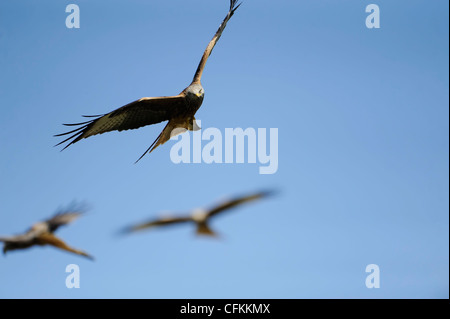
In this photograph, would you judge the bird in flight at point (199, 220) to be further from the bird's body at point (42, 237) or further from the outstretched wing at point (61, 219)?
the outstretched wing at point (61, 219)

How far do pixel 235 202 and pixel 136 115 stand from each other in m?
5.16

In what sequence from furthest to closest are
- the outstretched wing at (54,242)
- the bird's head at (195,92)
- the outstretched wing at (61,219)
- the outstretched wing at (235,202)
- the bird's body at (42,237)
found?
1. the bird's head at (195,92)
2. the outstretched wing at (61,219)
3. the bird's body at (42,237)
4. the outstretched wing at (54,242)
5. the outstretched wing at (235,202)

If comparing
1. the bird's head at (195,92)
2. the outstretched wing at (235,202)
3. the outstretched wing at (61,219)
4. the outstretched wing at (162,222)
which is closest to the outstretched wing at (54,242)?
the outstretched wing at (61,219)

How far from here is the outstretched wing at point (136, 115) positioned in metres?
7.77

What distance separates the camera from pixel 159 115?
→ 8078 mm

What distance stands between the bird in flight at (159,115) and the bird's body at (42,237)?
209 centimetres

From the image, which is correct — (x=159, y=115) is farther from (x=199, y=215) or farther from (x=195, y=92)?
(x=199, y=215)

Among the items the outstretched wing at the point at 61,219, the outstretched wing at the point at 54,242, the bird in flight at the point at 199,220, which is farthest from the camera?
the outstretched wing at the point at 61,219

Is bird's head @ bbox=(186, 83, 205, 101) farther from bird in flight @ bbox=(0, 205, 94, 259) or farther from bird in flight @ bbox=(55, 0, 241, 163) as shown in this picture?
bird in flight @ bbox=(0, 205, 94, 259)

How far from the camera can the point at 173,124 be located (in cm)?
798

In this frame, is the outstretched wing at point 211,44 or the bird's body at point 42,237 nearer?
the bird's body at point 42,237
